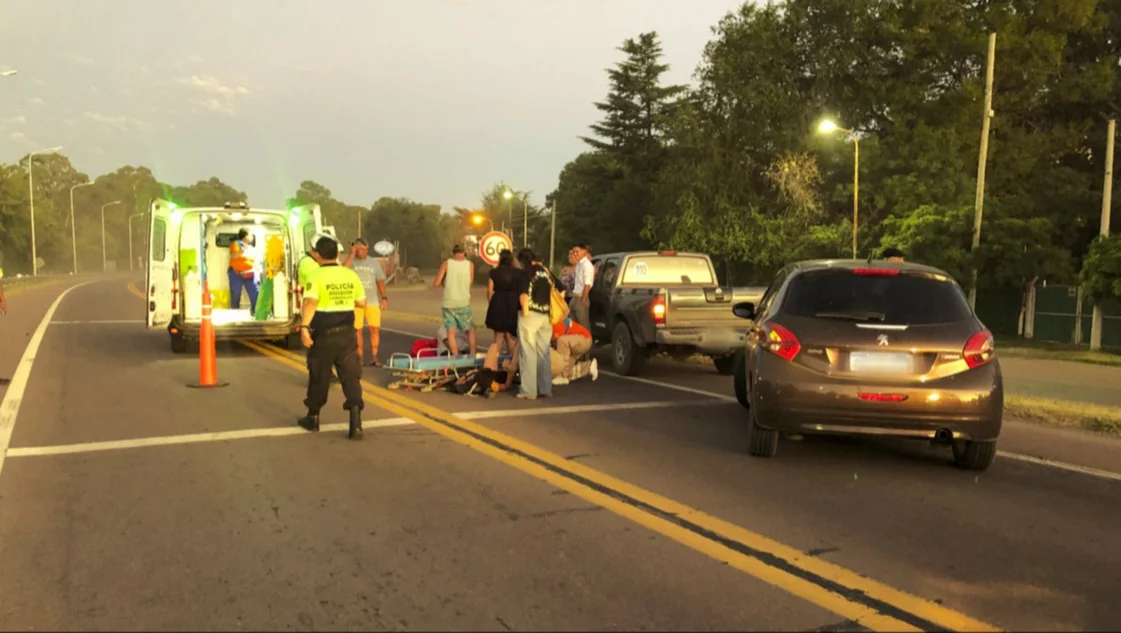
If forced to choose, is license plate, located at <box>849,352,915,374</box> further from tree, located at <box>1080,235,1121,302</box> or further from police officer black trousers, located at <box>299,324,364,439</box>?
tree, located at <box>1080,235,1121,302</box>

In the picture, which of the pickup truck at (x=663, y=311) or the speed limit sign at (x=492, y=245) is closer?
the pickup truck at (x=663, y=311)

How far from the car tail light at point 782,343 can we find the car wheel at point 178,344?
10.7 meters

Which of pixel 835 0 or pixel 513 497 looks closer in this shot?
pixel 513 497

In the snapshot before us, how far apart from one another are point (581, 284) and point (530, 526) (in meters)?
7.89

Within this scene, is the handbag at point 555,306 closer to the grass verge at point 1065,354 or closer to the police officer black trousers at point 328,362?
the police officer black trousers at point 328,362

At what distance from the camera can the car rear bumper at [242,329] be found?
13167 mm

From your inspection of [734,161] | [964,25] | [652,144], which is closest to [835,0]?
[964,25]

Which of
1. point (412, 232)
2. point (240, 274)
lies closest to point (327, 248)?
point (240, 274)

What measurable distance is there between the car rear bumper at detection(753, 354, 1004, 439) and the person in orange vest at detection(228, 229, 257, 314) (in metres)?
11.3

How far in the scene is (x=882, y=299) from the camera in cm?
634

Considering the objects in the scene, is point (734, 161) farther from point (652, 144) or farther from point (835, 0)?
point (652, 144)

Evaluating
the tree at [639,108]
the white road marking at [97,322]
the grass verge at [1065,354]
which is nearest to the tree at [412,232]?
the tree at [639,108]

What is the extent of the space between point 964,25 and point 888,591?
1647 inches

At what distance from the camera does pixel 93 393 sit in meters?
9.76
